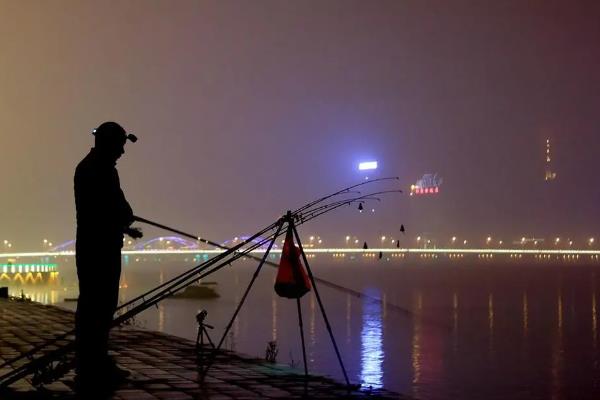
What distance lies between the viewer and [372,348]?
30375mm

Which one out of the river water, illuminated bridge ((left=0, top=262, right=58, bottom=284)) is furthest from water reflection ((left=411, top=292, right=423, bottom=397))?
illuminated bridge ((left=0, top=262, right=58, bottom=284))

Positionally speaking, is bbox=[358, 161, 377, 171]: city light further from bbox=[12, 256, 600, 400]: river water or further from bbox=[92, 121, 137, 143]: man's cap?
bbox=[92, 121, 137, 143]: man's cap

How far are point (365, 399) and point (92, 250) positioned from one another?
2.14 metres

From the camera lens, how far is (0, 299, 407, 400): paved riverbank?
5.23 m

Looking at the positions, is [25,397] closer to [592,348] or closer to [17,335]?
[17,335]

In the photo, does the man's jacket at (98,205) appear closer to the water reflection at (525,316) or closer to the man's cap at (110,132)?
the man's cap at (110,132)

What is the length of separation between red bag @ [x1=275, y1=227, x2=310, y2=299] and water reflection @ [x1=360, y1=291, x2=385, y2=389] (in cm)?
772

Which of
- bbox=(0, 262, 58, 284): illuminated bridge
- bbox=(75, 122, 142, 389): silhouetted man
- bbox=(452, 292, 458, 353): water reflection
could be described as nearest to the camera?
bbox=(75, 122, 142, 389): silhouetted man

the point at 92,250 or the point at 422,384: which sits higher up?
the point at 92,250

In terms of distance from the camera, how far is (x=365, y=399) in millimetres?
5320

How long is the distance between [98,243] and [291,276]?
67.6 inches

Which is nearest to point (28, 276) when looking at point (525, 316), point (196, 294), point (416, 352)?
point (196, 294)

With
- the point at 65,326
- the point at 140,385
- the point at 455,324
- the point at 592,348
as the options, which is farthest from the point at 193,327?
the point at 140,385

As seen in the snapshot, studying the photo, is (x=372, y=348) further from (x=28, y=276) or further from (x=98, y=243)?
(x=28, y=276)
